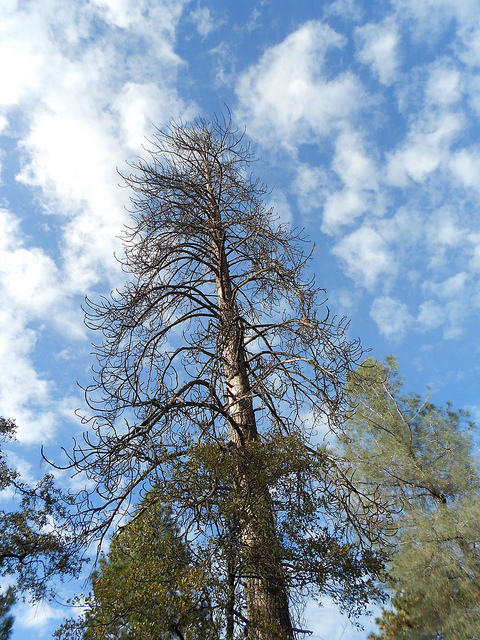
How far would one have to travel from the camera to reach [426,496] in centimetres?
823

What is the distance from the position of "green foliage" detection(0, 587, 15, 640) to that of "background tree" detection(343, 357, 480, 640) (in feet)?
28.9

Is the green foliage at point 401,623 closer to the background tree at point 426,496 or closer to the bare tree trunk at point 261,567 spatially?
the background tree at point 426,496

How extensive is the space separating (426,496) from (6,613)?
35.2 feet

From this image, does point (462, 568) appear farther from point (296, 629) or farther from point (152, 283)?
point (152, 283)

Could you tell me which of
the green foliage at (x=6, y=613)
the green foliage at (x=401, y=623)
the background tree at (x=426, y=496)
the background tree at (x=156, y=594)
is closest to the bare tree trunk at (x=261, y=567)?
the background tree at (x=156, y=594)

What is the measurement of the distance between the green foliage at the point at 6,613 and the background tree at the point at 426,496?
880 cm

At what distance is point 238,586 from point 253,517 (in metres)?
0.50

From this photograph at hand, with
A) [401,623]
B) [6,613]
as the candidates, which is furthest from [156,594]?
A: [6,613]

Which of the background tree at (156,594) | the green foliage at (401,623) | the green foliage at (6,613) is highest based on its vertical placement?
the green foliage at (6,613)

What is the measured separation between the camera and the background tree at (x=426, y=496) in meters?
6.42

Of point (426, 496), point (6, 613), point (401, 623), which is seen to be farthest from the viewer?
point (6, 613)

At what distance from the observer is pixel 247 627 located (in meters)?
2.71

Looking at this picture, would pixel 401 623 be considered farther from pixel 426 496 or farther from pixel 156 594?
pixel 156 594

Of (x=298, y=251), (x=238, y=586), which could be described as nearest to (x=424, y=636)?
(x=238, y=586)
